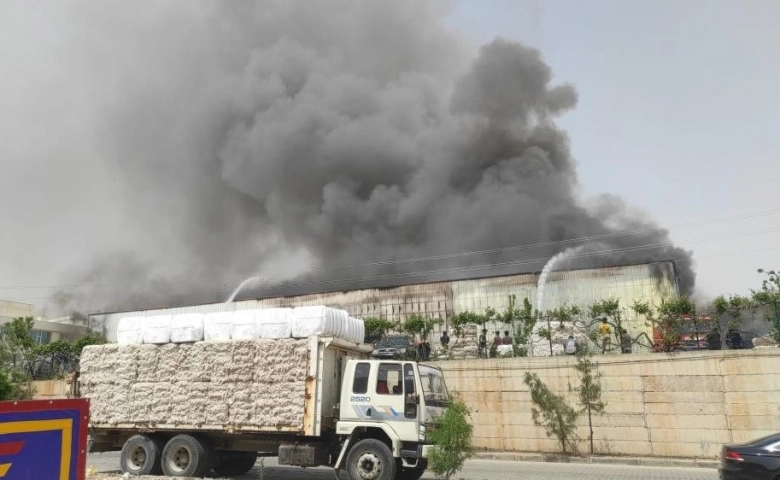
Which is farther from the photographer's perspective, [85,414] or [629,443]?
[629,443]

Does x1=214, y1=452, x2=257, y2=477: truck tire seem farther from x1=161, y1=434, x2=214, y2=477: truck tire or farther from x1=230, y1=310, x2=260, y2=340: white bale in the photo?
x1=230, y1=310, x2=260, y2=340: white bale

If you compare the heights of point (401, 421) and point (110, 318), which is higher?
point (110, 318)

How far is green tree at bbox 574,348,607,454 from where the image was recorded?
1580 cm

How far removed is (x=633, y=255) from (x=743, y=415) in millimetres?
21732

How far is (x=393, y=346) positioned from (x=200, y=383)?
38.8 ft

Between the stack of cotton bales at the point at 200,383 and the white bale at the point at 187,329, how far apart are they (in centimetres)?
15

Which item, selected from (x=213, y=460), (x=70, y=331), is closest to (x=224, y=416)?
(x=213, y=460)

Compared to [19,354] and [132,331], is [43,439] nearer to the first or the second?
[132,331]

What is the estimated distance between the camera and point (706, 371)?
48.5 ft

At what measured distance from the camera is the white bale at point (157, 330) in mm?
11266

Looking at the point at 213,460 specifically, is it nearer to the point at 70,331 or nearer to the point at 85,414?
the point at 85,414

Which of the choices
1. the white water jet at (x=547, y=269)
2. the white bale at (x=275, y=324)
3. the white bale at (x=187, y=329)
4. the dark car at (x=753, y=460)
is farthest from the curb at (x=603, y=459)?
the white water jet at (x=547, y=269)

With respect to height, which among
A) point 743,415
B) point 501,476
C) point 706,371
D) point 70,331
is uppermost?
point 70,331

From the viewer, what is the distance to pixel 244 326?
1084 centimetres
